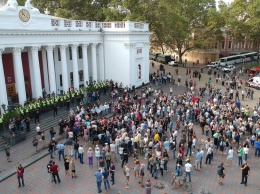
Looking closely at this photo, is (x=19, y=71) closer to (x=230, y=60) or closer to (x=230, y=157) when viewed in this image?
(x=230, y=157)

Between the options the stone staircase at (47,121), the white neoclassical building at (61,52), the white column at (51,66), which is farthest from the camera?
the white column at (51,66)

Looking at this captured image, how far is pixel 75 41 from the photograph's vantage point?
2842 cm

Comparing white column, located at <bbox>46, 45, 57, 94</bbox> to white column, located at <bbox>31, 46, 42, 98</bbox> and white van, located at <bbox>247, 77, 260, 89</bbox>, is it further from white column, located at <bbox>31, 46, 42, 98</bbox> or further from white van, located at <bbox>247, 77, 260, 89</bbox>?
white van, located at <bbox>247, 77, 260, 89</bbox>

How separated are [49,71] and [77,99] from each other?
12.4 feet

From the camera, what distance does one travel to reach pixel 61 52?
27141 mm

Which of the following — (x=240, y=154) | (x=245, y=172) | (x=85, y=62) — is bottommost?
(x=245, y=172)

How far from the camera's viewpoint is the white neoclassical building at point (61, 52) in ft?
72.8

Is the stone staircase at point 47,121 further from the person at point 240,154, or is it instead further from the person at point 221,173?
the person at point 240,154

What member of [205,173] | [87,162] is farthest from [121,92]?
[205,173]

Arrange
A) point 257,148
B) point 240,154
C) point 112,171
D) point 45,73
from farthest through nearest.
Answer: point 45,73 → point 257,148 → point 240,154 → point 112,171

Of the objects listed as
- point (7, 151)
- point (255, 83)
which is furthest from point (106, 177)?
point (255, 83)

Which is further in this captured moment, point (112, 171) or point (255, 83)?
point (255, 83)

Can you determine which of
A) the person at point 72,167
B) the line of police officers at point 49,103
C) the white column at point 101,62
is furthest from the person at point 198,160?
the white column at point 101,62

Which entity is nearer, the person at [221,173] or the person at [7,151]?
the person at [221,173]
